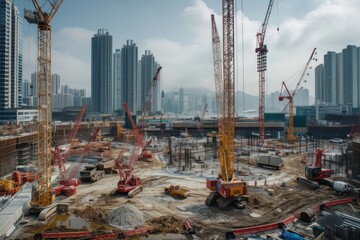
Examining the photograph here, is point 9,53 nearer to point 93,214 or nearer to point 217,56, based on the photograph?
point 217,56

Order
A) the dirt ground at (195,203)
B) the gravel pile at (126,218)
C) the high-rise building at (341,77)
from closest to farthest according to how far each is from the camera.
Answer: the gravel pile at (126,218) → the dirt ground at (195,203) → the high-rise building at (341,77)

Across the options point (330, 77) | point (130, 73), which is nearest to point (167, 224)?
point (130, 73)

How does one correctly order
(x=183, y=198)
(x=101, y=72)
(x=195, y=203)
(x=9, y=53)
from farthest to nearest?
(x=101, y=72), (x=9, y=53), (x=183, y=198), (x=195, y=203)

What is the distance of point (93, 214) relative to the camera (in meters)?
15.3

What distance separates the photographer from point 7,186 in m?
19.2

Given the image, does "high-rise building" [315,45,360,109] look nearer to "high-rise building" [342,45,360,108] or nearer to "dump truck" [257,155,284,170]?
"high-rise building" [342,45,360,108]

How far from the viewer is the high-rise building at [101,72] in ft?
415

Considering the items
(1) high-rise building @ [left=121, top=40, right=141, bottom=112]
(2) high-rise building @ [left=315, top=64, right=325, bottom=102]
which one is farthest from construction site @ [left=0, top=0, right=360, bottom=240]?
(2) high-rise building @ [left=315, top=64, right=325, bottom=102]

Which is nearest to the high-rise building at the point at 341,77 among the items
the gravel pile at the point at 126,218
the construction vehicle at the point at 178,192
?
the construction vehicle at the point at 178,192

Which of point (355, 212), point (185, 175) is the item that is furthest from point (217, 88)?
point (355, 212)

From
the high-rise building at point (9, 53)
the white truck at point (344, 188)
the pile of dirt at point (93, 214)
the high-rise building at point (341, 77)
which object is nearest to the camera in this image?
the pile of dirt at point (93, 214)

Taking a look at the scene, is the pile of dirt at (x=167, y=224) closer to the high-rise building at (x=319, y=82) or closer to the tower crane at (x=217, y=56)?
the tower crane at (x=217, y=56)

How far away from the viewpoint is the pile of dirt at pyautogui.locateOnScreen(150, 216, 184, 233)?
515 inches

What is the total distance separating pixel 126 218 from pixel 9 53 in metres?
85.4
